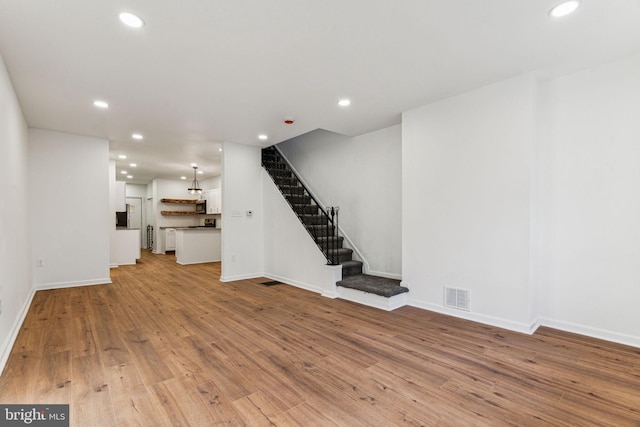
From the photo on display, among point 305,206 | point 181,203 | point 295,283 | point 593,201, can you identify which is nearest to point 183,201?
point 181,203

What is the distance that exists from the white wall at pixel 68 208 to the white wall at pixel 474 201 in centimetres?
526

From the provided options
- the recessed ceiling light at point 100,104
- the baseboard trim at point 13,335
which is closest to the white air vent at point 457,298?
the baseboard trim at point 13,335

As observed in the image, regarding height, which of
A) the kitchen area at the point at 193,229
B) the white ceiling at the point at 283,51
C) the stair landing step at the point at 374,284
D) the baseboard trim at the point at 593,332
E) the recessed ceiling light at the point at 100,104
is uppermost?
the white ceiling at the point at 283,51

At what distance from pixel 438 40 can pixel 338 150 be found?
11.5 feet

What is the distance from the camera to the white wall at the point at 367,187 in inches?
195

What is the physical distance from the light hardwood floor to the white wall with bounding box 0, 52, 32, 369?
0.74 ft

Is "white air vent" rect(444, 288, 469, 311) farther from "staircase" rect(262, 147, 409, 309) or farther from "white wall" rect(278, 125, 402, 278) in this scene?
"white wall" rect(278, 125, 402, 278)

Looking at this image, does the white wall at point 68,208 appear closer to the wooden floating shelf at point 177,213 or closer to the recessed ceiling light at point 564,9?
the wooden floating shelf at point 177,213

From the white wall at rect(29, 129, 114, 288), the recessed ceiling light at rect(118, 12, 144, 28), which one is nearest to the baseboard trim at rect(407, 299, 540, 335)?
the recessed ceiling light at rect(118, 12, 144, 28)

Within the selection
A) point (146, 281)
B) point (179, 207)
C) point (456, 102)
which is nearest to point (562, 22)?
point (456, 102)

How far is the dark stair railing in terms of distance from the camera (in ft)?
16.9

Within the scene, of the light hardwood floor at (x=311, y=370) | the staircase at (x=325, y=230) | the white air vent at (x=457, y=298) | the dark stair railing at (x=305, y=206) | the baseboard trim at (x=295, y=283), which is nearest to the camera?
the light hardwood floor at (x=311, y=370)

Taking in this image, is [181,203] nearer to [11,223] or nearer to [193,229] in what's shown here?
[193,229]

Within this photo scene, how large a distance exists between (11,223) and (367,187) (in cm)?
463
